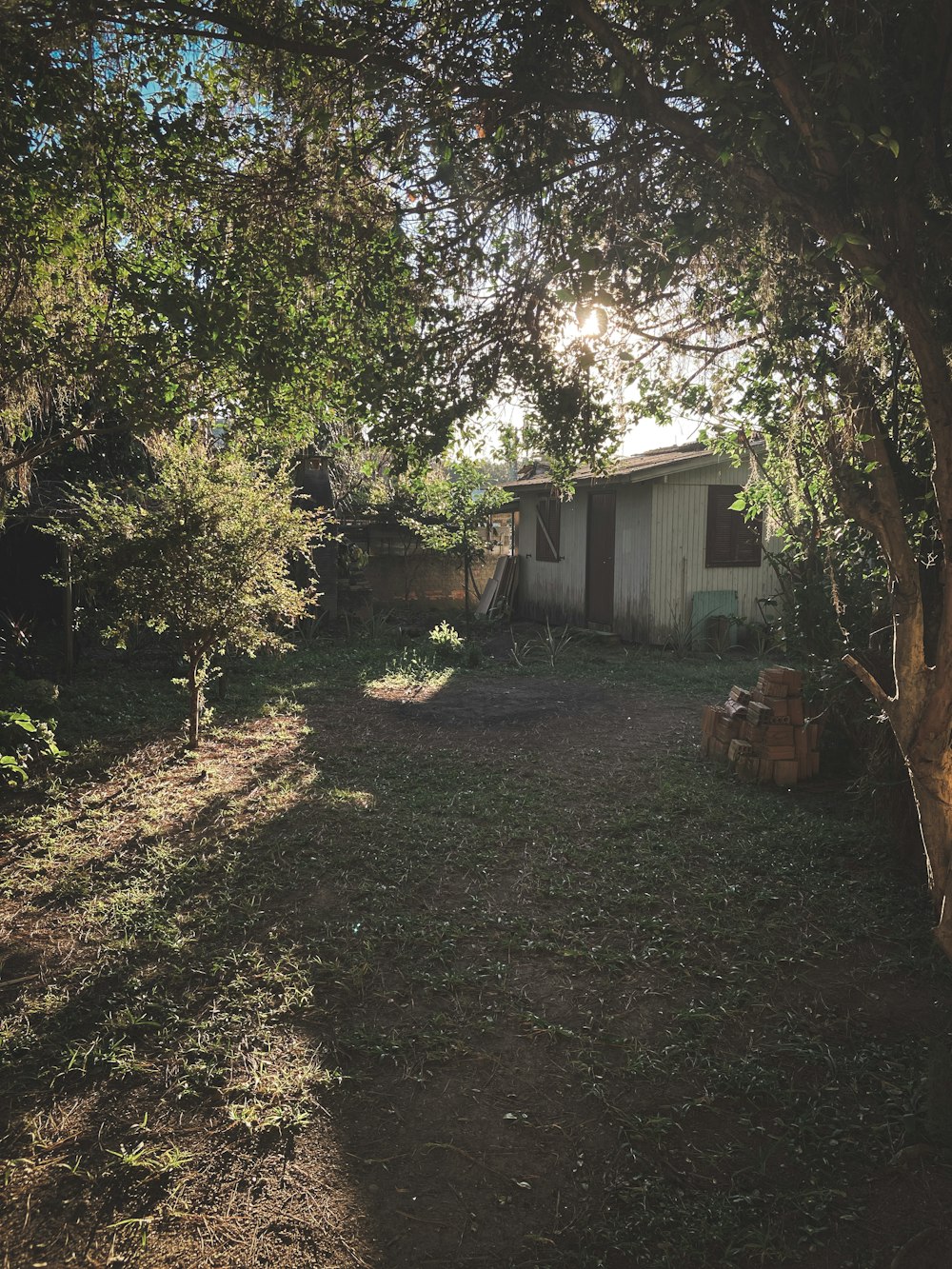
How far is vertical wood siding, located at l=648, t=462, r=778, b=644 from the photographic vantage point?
13.1 metres

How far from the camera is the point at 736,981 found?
3.33m

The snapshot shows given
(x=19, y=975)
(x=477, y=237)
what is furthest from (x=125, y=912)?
Answer: (x=477, y=237)

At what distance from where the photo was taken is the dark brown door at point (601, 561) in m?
14.2

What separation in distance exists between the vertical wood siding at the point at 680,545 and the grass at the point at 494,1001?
7282mm

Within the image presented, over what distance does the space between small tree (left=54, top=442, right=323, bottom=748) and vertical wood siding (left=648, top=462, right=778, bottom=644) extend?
24.8 feet

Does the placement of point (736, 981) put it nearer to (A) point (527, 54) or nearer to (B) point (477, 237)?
(B) point (477, 237)

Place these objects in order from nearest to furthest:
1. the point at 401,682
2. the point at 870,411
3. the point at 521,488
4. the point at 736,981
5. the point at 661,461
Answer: the point at 870,411 < the point at 736,981 < the point at 401,682 < the point at 661,461 < the point at 521,488

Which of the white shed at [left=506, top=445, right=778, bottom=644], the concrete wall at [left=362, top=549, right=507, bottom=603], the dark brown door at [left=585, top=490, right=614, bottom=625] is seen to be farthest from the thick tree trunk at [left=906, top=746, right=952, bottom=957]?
the concrete wall at [left=362, top=549, right=507, bottom=603]

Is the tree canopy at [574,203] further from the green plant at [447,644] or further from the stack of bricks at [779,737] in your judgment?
the green plant at [447,644]

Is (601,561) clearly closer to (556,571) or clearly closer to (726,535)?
(556,571)

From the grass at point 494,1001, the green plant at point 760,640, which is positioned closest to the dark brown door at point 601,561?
the green plant at point 760,640

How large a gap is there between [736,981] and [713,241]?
306cm

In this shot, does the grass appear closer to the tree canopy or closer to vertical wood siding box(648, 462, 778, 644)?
the tree canopy

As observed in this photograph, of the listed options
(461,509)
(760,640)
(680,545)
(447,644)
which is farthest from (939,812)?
(461,509)
